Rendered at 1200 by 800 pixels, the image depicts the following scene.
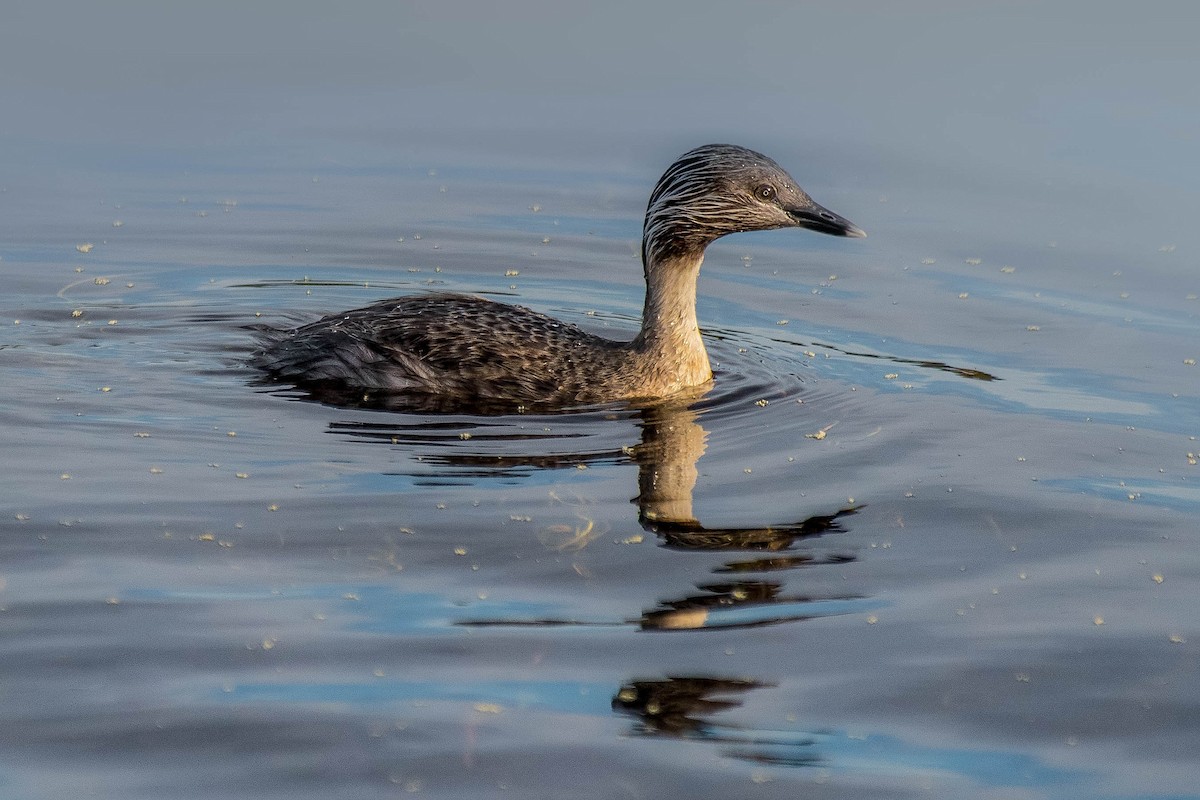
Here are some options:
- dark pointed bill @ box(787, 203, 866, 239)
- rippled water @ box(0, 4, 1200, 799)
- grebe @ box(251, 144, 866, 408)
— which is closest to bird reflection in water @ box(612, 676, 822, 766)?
rippled water @ box(0, 4, 1200, 799)

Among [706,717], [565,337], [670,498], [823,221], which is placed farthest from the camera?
[565,337]

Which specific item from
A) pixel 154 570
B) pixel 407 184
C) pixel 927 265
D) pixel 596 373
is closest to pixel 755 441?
pixel 596 373

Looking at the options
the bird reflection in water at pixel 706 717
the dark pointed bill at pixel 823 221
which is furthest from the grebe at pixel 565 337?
the bird reflection in water at pixel 706 717

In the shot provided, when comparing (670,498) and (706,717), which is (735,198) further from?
(706,717)

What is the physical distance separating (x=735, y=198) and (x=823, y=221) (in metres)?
0.52

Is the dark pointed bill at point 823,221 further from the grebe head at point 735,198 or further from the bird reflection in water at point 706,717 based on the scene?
the bird reflection in water at point 706,717

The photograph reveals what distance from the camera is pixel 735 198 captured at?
9820 mm

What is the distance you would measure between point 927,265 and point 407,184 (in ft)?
14.9

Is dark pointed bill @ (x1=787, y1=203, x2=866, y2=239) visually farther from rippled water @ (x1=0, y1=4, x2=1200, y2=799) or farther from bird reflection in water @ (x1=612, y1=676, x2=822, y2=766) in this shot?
bird reflection in water @ (x1=612, y1=676, x2=822, y2=766)

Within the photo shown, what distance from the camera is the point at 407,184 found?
14.4 metres

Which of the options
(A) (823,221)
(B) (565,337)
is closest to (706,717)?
(B) (565,337)

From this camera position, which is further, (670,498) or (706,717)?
(670,498)

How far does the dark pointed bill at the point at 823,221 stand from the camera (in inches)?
382

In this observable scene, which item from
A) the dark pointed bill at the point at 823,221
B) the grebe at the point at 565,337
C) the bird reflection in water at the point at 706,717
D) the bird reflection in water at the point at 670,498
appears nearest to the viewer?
the bird reflection in water at the point at 706,717
